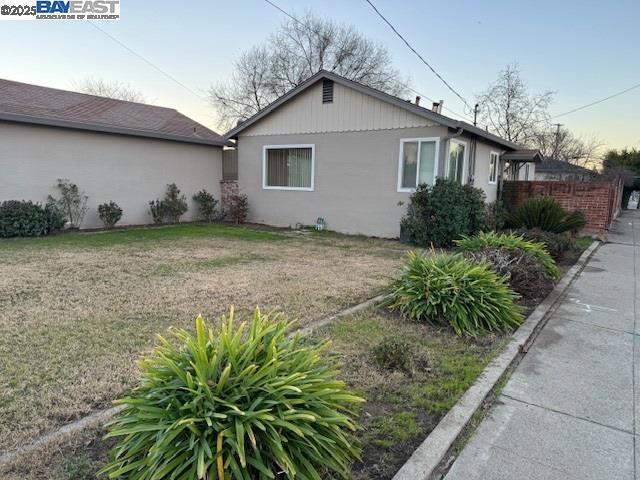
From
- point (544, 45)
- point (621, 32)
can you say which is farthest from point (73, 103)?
point (621, 32)

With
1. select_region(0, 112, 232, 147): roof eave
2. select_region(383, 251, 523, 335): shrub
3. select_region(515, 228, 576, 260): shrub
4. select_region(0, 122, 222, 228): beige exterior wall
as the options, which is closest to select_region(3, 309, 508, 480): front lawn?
select_region(383, 251, 523, 335): shrub

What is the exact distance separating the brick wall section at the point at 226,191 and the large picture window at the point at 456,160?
23.0 feet

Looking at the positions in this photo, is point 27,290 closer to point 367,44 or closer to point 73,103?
point 73,103

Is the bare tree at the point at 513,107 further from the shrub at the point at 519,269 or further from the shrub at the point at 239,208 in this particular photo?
the shrub at the point at 519,269

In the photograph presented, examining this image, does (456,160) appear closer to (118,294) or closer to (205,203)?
(205,203)

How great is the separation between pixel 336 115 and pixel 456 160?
346cm

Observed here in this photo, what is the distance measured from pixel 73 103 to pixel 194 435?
12777 mm

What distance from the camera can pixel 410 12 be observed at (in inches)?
426

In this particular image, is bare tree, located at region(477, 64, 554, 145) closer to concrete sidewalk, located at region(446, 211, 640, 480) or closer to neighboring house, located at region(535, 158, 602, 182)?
neighboring house, located at region(535, 158, 602, 182)

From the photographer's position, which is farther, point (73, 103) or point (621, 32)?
point (621, 32)

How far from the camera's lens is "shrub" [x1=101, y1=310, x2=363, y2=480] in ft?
5.94

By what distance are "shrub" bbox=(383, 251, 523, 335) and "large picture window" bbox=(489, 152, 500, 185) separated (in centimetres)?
911

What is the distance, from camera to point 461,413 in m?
2.68

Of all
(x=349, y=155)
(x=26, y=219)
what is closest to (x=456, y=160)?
(x=349, y=155)
